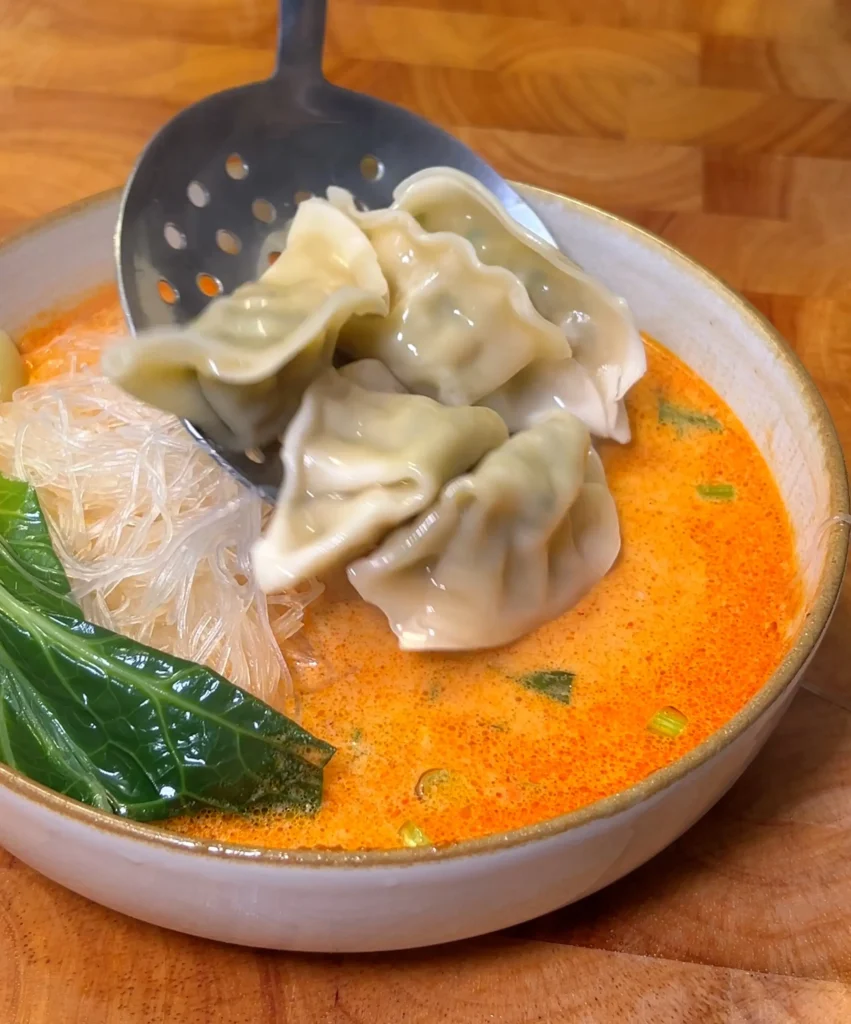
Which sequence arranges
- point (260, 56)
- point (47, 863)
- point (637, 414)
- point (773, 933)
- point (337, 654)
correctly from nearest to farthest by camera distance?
point (47, 863), point (773, 933), point (337, 654), point (637, 414), point (260, 56)

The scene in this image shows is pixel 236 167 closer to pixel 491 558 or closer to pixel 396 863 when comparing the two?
pixel 491 558

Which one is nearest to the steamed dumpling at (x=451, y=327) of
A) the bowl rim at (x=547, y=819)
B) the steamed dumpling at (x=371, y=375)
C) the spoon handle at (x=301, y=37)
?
the steamed dumpling at (x=371, y=375)

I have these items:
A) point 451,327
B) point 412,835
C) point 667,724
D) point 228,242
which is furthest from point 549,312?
point 412,835

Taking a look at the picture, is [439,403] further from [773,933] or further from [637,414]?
[773,933]

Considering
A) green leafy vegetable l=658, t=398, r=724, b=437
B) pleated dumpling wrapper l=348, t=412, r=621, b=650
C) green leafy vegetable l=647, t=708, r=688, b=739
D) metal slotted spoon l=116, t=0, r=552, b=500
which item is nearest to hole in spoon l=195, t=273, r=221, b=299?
metal slotted spoon l=116, t=0, r=552, b=500

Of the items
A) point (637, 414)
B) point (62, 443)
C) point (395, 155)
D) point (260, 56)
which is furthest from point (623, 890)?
point (260, 56)

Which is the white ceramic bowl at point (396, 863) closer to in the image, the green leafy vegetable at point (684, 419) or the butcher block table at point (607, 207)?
the butcher block table at point (607, 207)
